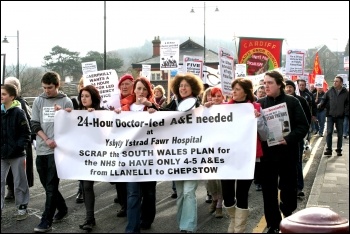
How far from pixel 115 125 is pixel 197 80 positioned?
1127 millimetres

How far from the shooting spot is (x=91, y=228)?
20.9ft

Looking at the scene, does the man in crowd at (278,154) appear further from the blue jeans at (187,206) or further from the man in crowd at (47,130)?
the man in crowd at (47,130)

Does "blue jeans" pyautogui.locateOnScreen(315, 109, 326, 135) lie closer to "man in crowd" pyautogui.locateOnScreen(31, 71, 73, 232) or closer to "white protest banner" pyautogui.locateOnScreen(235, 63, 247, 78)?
"white protest banner" pyautogui.locateOnScreen(235, 63, 247, 78)

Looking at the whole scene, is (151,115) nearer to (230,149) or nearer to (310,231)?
(230,149)

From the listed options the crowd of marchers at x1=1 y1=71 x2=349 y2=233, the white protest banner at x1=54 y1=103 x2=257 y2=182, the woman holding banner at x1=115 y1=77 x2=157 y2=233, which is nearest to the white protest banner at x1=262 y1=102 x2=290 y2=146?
the crowd of marchers at x1=1 y1=71 x2=349 y2=233

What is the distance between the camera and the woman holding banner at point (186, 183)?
5941mm

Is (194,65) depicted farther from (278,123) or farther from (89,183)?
(278,123)

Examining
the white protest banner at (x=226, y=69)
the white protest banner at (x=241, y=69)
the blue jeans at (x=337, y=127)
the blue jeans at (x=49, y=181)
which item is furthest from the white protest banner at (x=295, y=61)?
the blue jeans at (x=49, y=181)

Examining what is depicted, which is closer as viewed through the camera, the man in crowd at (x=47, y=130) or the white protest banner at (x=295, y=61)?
the man in crowd at (x=47, y=130)

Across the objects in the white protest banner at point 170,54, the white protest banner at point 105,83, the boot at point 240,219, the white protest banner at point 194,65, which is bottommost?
the boot at point 240,219

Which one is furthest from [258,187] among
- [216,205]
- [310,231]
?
[310,231]

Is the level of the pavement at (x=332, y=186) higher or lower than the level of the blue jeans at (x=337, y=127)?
lower

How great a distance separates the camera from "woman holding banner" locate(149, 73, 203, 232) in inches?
234

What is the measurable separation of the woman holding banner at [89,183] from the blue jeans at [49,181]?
358 millimetres
